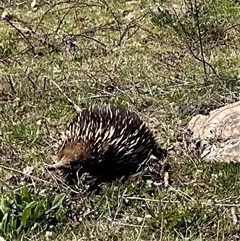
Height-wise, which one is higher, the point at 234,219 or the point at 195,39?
the point at 195,39

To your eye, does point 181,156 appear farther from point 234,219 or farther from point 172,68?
point 172,68

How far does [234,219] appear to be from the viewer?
3.28 meters

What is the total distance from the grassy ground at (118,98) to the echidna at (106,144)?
16 cm

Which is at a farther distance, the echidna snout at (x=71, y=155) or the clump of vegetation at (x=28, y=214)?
the echidna snout at (x=71, y=155)

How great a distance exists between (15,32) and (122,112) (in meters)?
2.29

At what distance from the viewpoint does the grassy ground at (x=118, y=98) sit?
10.7 ft

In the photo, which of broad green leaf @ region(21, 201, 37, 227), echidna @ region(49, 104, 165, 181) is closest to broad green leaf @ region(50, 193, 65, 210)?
broad green leaf @ region(21, 201, 37, 227)

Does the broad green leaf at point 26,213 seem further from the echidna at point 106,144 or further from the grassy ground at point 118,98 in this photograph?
the echidna at point 106,144

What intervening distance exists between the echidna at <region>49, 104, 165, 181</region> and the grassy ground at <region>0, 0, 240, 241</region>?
16 centimetres

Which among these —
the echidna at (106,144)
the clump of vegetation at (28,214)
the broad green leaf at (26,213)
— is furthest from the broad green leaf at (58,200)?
the echidna at (106,144)

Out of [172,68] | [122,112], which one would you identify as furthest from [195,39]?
[122,112]

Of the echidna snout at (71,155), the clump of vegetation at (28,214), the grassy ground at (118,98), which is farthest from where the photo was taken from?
the echidna snout at (71,155)

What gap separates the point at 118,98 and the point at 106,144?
0.88 m

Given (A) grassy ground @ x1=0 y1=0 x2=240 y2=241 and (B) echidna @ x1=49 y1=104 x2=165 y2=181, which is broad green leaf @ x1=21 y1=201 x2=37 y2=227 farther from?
(B) echidna @ x1=49 y1=104 x2=165 y2=181
